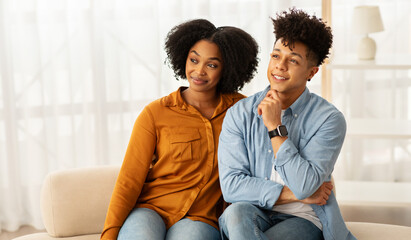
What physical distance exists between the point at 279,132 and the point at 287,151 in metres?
0.07

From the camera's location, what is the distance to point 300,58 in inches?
69.8

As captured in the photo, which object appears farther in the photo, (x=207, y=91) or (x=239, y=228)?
(x=207, y=91)

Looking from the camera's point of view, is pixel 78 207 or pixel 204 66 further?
pixel 78 207

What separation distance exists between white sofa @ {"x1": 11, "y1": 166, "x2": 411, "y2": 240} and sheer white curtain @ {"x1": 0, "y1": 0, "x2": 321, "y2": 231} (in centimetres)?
101

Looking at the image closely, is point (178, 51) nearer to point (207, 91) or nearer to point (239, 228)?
point (207, 91)

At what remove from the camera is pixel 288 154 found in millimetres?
1684

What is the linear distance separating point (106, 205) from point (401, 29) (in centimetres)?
196

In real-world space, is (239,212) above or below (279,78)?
below

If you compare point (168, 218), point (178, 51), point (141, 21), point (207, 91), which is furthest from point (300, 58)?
point (141, 21)

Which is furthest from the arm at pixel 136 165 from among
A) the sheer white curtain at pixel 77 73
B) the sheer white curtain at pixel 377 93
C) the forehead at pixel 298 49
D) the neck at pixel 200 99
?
the sheer white curtain at pixel 377 93

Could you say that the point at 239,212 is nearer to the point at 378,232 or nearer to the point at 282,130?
the point at 282,130

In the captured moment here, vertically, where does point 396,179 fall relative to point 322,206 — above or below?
below

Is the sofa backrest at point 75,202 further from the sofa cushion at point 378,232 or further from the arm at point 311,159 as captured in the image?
the sofa cushion at point 378,232

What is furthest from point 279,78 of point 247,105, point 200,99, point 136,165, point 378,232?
point 378,232
